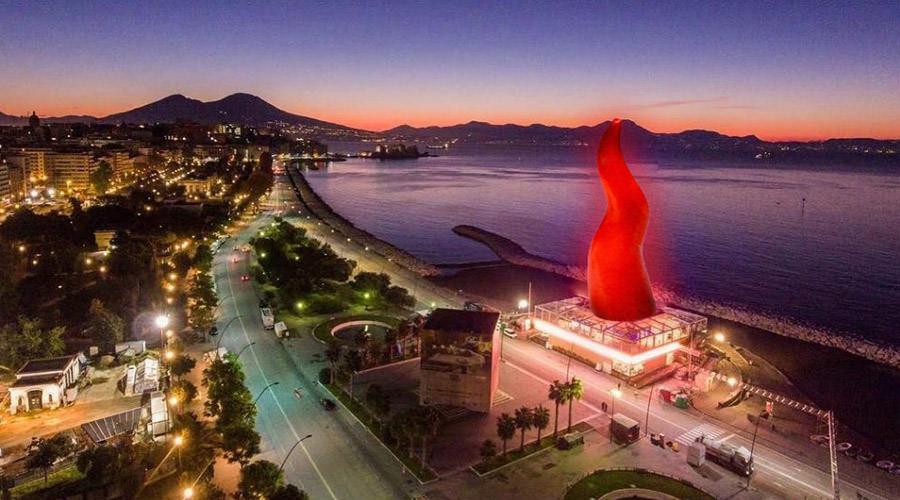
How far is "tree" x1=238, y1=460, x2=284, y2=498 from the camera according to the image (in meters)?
22.0

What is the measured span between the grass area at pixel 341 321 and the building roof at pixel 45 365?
A: 51.4ft

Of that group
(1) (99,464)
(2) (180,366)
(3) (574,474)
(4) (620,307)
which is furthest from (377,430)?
(4) (620,307)

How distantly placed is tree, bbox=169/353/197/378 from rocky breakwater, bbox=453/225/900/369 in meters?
47.9

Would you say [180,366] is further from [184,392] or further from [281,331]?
[281,331]

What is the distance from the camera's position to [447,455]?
90.9ft

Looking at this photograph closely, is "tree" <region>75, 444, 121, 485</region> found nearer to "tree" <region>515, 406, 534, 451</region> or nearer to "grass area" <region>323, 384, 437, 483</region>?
"grass area" <region>323, 384, 437, 483</region>

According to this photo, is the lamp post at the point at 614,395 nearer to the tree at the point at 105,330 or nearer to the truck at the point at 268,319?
the truck at the point at 268,319

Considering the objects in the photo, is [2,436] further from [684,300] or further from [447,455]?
[684,300]

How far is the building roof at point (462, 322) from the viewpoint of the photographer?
104 ft

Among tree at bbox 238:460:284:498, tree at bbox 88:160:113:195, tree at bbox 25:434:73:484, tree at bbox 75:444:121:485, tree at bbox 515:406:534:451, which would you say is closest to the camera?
tree at bbox 238:460:284:498

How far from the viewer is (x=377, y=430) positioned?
2953cm

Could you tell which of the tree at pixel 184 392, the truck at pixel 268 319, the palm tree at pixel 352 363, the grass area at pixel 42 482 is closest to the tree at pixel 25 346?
the tree at pixel 184 392

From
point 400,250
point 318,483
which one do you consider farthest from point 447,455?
point 400,250

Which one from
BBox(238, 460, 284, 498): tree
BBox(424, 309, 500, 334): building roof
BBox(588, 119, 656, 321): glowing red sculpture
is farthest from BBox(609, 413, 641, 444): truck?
BBox(238, 460, 284, 498): tree
